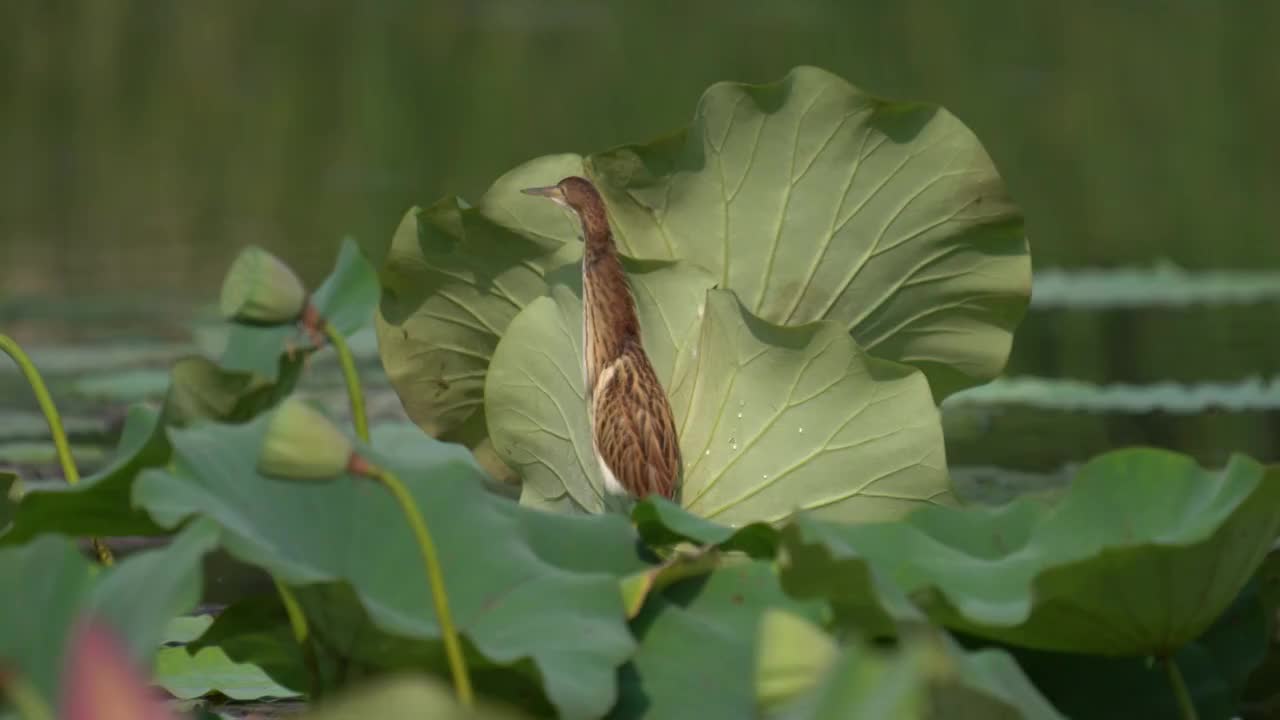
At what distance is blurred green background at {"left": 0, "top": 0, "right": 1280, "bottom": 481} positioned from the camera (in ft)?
21.3

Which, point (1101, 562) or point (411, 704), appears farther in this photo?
point (1101, 562)

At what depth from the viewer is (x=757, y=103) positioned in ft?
8.35

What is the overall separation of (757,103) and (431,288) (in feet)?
1.70

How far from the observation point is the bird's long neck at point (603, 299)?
249 cm

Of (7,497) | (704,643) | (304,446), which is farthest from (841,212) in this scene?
(304,446)

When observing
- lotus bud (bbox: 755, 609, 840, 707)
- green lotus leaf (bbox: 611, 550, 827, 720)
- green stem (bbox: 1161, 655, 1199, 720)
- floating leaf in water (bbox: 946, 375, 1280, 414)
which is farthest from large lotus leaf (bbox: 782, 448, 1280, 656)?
floating leaf in water (bbox: 946, 375, 1280, 414)

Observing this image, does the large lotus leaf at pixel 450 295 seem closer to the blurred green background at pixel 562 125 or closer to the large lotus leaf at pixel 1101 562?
the large lotus leaf at pixel 1101 562

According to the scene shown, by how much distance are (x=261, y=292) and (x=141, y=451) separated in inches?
8.0

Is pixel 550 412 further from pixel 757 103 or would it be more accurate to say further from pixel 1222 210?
pixel 1222 210

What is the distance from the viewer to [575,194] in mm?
2504

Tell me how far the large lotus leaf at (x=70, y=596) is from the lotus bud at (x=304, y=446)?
83mm

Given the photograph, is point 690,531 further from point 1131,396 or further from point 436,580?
point 1131,396

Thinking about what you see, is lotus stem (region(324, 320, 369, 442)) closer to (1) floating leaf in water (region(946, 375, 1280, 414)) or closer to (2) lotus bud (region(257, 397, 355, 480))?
(2) lotus bud (region(257, 397, 355, 480))

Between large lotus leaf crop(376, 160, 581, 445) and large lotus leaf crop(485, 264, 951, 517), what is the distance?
102 mm
